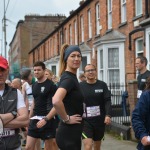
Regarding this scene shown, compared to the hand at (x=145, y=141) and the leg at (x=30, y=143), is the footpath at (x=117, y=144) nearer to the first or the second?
the leg at (x=30, y=143)

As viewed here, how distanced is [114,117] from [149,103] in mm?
9235

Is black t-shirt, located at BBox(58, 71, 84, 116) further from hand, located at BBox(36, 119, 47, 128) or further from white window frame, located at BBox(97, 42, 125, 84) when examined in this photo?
white window frame, located at BBox(97, 42, 125, 84)

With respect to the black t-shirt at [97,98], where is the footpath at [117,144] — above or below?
below

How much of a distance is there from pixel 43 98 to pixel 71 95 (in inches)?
87.2

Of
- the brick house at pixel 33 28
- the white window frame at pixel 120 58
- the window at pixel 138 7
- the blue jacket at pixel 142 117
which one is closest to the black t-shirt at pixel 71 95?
the blue jacket at pixel 142 117

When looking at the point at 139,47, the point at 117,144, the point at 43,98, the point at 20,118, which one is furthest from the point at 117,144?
the point at 139,47

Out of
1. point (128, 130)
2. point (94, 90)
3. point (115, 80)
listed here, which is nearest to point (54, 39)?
point (115, 80)

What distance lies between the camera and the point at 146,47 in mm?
15203

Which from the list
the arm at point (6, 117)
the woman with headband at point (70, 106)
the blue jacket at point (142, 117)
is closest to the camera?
the arm at point (6, 117)

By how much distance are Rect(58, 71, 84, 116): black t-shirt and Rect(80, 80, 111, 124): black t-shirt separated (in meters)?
2.06

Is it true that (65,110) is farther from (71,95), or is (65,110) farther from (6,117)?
(6,117)

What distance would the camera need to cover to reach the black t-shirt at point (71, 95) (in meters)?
4.59

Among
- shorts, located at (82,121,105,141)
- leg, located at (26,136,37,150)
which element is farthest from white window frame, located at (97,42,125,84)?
leg, located at (26,136,37,150)

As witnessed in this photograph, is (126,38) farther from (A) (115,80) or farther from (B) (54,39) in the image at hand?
(B) (54,39)
